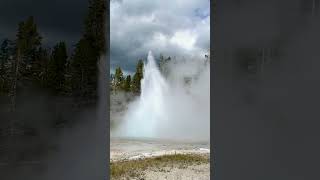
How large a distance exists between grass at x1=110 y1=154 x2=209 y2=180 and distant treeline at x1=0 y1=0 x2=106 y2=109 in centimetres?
338

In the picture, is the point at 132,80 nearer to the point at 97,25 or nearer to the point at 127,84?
the point at 127,84

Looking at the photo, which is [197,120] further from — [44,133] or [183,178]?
[44,133]

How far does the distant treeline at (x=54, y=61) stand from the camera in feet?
12.2

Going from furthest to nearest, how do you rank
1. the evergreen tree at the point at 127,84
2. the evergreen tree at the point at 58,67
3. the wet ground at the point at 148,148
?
the evergreen tree at the point at 127,84, the wet ground at the point at 148,148, the evergreen tree at the point at 58,67

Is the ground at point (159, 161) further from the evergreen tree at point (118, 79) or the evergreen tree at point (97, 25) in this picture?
the evergreen tree at point (118, 79)

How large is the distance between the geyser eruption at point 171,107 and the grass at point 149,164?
2746mm

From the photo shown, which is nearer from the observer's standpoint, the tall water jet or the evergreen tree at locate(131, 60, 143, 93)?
the tall water jet

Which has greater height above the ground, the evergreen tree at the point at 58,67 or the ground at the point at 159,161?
the evergreen tree at the point at 58,67

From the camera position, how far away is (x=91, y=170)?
3.89 meters

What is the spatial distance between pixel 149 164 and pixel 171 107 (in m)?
5.31

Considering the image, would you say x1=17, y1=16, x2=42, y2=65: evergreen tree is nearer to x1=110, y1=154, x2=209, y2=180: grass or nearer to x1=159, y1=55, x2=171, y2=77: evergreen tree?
x1=110, y1=154, x2=209, y2=180: grass

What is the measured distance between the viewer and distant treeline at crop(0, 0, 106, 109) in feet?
12.2

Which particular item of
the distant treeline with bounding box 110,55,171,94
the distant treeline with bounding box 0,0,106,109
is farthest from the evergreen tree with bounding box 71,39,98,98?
the distant treeline with bounding box 110,55,171,94

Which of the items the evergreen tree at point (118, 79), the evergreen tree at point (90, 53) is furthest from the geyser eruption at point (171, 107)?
the evergreen tree at point (90, 53)
